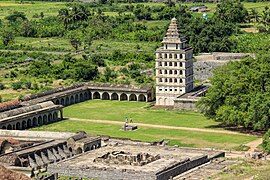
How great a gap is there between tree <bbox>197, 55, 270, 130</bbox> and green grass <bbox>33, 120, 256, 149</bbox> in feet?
7.23

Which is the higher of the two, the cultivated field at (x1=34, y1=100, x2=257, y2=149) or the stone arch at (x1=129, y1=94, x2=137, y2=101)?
the stone arch at (x1=129, y1=94, x2=137, y2=101)

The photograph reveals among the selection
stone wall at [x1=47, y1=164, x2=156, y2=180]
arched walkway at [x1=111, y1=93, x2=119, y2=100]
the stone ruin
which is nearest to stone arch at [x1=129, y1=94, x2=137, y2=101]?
arched walkway at [x1=111, y1=93, x2=119, y2=100]

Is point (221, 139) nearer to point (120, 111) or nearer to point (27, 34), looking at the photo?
point (120, 111)

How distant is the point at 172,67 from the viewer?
101 meters

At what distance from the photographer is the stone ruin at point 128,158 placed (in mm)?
66062

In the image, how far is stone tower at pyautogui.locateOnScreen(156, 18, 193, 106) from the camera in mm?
100812

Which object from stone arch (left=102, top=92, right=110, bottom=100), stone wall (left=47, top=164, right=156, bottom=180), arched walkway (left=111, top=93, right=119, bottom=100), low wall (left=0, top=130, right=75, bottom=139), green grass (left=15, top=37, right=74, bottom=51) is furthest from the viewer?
green grass (left=15, top=37, right=74, bottom=51)

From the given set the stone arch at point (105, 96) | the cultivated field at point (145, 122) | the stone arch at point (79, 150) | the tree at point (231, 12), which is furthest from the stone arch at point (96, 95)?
the tree at point (231, 12)

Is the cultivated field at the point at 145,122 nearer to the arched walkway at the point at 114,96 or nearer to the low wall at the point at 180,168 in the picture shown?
the arched walkway at the point at 114,96

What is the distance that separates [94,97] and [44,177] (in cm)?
4753

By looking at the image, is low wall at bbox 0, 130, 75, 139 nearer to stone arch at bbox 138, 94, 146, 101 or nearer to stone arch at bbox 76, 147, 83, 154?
stone arch at bbox 76, 147, 83, 154

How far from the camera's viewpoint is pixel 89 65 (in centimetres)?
11944

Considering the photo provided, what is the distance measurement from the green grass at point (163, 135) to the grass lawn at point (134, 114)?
3977 millimetres

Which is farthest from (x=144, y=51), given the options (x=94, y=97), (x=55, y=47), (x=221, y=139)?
(x=221, y=139)
